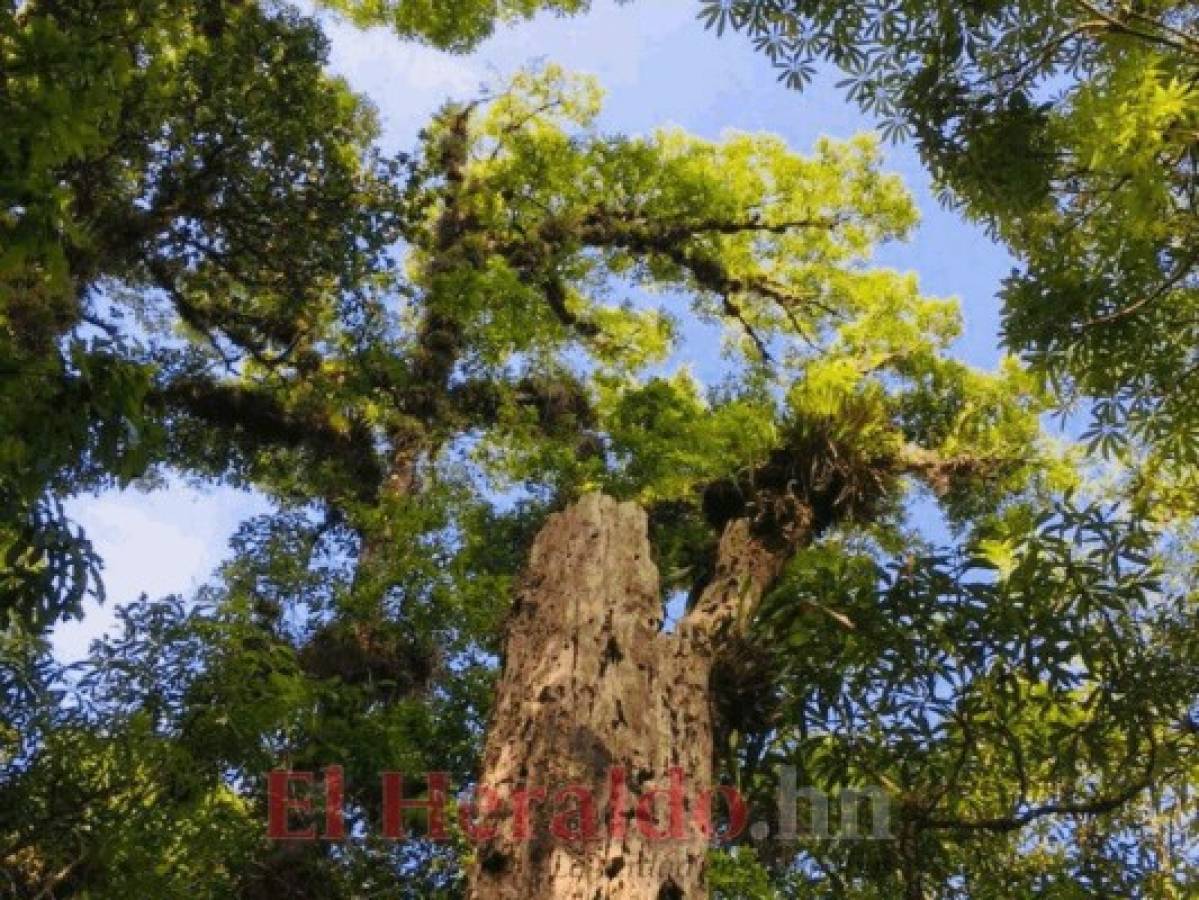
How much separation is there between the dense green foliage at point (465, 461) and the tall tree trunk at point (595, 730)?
84 centimetres

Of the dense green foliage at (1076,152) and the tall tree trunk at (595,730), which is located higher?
the dense green foliage at (1076,152)

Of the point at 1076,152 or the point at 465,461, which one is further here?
the point at 465,461

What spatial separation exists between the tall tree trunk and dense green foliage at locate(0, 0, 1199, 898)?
84cm

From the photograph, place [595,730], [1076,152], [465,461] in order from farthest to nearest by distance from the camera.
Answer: [465,461]
[1076,152]
[595,730]

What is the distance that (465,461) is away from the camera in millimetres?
12000

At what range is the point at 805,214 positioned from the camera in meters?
15.2

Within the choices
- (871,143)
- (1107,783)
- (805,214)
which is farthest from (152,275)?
(1107,783)

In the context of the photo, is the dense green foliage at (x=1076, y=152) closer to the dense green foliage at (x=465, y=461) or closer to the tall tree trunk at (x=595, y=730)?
the dense green foliage at (x=465, y=461)

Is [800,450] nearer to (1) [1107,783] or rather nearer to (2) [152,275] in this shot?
(1) [1107,783]

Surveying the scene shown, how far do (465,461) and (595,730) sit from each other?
8.45 metres

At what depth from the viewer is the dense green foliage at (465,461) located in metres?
4.80

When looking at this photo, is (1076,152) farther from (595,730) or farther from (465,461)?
(465,461)

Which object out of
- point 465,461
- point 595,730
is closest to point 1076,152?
point 595,730

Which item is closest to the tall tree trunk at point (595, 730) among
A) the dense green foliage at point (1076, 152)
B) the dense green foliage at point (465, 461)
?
the dense green foliage at point (465, 461)
